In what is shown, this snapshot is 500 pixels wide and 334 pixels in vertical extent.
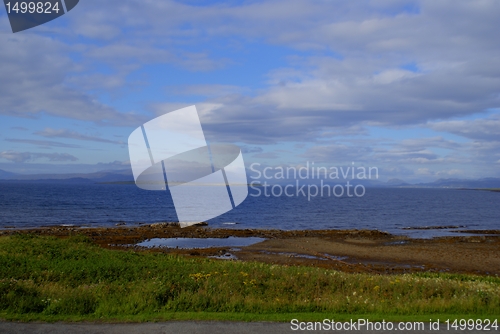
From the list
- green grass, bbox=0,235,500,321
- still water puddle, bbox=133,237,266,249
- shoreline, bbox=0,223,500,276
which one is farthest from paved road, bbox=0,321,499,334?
still water puddle, bbox=133,237,266,249

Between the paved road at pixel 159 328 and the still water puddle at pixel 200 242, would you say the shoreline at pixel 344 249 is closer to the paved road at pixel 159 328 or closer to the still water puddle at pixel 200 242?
the still water puddle at pixel 200 242

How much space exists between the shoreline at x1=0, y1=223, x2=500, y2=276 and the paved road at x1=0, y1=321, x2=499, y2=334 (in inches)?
735

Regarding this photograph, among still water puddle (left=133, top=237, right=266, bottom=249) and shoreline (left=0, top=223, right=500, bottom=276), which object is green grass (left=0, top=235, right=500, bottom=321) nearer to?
shoreline (left=0, top=223, right=500, bottom=276)

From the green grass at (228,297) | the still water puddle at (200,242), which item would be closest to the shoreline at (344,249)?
the still water puddle at (200,242)

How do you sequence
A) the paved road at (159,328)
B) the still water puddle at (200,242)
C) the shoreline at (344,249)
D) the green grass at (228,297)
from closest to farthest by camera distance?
the paved road at (159,328)
the green grass at (228,297)
the shoreline at (344,249)
the still water puddle at (200,242)

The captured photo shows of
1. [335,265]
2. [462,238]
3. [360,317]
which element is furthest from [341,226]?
[360,317]

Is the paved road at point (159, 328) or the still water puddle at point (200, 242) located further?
the still water puddle at point (200, 242)

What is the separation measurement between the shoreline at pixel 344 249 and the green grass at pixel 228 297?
14074 mm

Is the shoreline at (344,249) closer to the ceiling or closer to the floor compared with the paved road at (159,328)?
closer to the floor

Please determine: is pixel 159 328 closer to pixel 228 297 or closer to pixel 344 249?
pixel 228 297

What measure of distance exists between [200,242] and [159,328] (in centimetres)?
3270

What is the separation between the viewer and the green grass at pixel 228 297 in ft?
33.0

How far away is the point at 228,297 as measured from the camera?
11.2 metres

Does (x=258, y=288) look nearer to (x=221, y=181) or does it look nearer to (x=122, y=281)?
(x=122, y=281)
